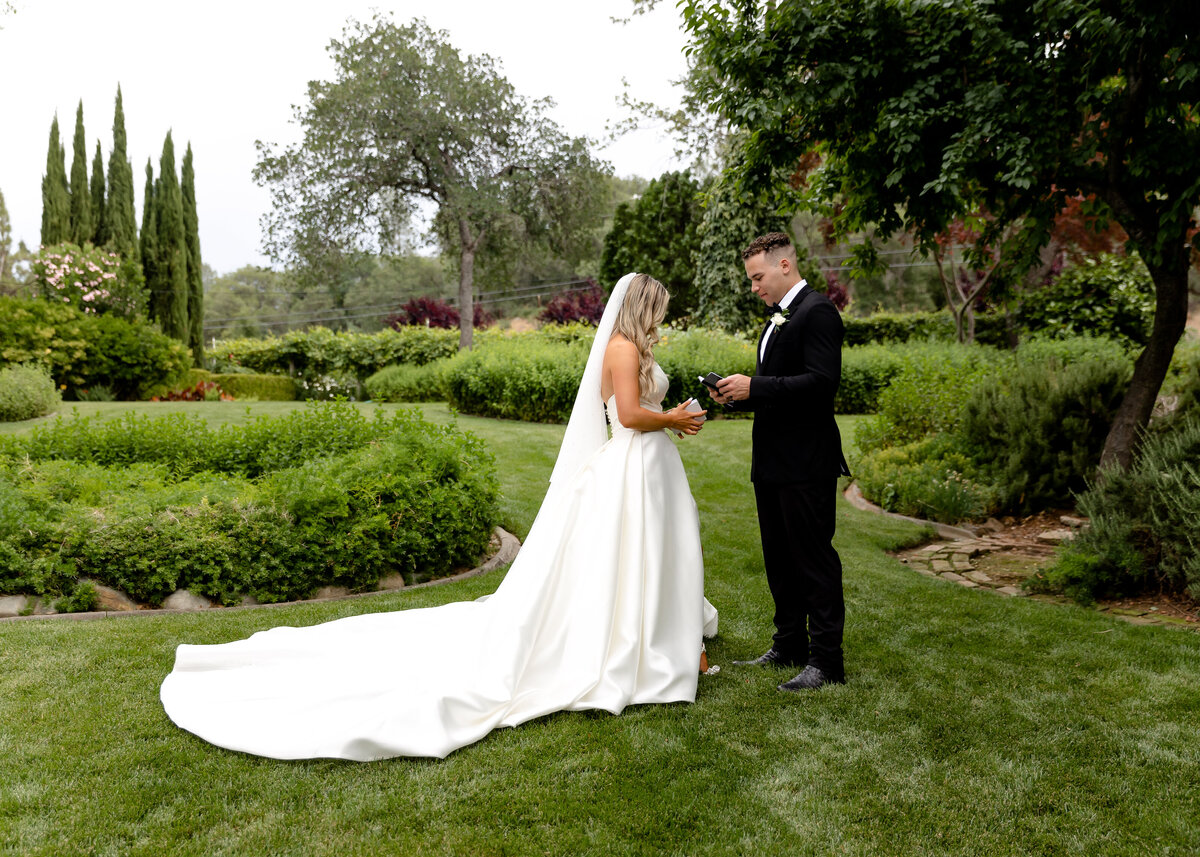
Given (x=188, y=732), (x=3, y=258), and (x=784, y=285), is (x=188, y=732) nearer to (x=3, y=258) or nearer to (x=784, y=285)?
(x=784, y=285)

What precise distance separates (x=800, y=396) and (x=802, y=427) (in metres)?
0.19

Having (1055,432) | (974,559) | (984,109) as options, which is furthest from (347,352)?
(984,109)

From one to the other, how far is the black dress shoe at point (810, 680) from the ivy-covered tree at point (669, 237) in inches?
789

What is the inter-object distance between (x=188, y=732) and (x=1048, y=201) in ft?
22.0

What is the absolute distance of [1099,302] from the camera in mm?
16562

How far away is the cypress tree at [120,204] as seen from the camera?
84.4 ft

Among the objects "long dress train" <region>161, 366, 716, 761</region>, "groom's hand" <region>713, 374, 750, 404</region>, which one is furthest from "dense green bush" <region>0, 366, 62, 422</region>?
"groom's hand" <region>713, 374, 750, 404</region>

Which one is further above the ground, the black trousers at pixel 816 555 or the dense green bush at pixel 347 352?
the dense green bush at pixel 347 352

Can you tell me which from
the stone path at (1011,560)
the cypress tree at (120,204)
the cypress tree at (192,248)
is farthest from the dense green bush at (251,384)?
the stone path at (1011,560)

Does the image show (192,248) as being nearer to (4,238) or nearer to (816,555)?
(4,238)

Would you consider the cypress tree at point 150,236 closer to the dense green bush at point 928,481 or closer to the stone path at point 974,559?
the dense green bush at point 928,481

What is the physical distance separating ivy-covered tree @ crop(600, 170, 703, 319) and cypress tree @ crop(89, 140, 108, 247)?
55.9 feet

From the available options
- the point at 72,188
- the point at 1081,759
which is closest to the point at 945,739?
the point at 1081,759

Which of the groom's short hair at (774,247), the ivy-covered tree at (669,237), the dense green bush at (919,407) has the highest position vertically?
the ivy-covered tree at (669,237)
